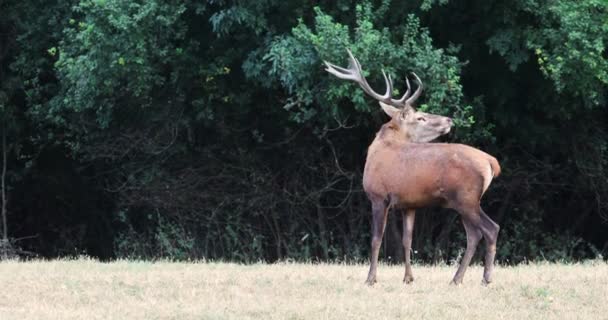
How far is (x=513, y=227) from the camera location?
67.6 ft

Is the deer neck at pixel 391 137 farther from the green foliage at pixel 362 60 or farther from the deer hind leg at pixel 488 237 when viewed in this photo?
the green foliage at pixel 362 60

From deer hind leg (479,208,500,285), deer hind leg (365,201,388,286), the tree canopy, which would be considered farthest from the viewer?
Result: the tree canopy

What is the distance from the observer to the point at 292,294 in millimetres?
11102

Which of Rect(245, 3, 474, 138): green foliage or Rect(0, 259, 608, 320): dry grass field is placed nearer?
Rect(0, 259, 608, 320): dry grass field

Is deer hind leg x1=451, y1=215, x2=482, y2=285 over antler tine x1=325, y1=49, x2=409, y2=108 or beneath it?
beneath

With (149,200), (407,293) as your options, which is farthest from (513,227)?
(407,293)

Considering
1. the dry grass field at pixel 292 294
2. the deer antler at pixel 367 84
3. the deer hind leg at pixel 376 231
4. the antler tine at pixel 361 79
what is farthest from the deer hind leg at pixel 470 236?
the antler tine at pixel 361 79

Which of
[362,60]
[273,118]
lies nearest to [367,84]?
[362,60]

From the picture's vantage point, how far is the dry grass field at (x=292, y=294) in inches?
397

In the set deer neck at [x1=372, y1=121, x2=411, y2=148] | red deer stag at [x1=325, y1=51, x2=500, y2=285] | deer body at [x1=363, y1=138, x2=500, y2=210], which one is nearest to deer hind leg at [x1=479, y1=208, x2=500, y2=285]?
red deer stag at [x1=325, y1=51, x2=500, y2=285]

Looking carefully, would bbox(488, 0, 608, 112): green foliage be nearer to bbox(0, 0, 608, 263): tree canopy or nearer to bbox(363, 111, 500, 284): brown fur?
bbox(0, 0, 608, 263): tree canopy

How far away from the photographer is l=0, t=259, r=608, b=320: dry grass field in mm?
10086

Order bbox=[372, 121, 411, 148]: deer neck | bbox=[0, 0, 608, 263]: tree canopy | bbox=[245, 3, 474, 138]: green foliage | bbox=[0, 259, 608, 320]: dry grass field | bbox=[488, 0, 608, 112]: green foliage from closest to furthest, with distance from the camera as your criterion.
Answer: bbox=[0, 259, 608, 320]: dry grass field, bbox=[372, 121, 411, 148]: deer neck, bbox=[488, 0, 608, 112]: green foliage, bbox=[245, 3, 474, 138]: green foliage, bbox=[0, 0, 608, 263]: tree canopy

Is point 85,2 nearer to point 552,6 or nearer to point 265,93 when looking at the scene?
point 265,93
